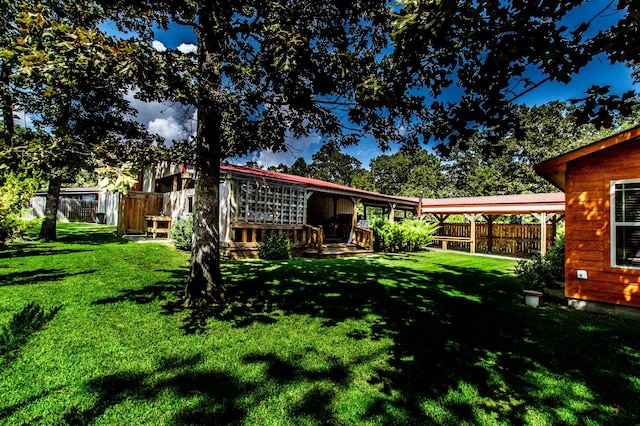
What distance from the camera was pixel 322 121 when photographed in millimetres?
5961

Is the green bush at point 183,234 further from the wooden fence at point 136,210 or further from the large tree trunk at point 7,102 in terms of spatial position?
the large tree trunk at point 7,102

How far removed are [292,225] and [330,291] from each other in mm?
6051

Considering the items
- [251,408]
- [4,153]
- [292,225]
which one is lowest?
[251,408]

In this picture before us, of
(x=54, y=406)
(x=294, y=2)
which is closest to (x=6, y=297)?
(x=54, y=406)

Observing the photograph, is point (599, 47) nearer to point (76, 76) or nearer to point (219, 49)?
point (219, 49)

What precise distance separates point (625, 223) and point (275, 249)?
9.32 meters

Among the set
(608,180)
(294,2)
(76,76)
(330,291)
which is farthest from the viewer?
(330,291)

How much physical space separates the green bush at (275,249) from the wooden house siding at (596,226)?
8.26 m

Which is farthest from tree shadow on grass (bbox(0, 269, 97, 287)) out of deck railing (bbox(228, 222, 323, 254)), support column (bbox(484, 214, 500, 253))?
support column (bbox(484, 214, 500, 253))

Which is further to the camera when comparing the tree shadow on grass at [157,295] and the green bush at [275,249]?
the green bush at [275,249]

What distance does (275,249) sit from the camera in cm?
1124

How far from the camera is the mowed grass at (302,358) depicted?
9.22 ft

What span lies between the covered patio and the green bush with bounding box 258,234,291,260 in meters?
10.9

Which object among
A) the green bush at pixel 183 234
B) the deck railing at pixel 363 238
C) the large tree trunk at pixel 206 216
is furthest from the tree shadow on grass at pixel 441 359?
the deck railing at pixel 363 238
